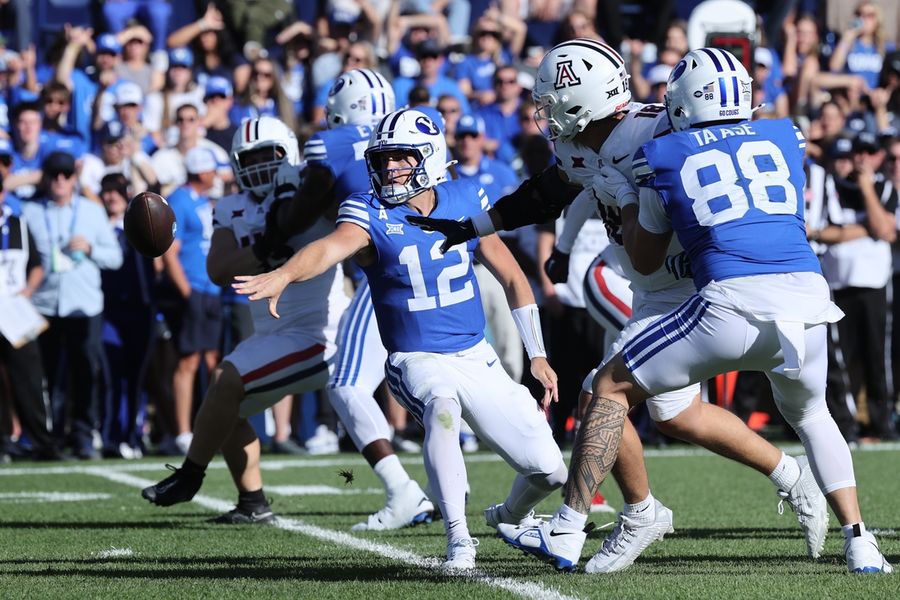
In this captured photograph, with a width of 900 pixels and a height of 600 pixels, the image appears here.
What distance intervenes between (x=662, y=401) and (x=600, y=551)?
711mm

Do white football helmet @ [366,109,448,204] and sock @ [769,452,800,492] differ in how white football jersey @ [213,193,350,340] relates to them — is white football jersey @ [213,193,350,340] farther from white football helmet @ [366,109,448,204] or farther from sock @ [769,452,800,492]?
sock @ [769,452,800,492]

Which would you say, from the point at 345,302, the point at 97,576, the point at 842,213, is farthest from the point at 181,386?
the point at 97,576

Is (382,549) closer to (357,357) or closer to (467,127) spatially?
(357,357)

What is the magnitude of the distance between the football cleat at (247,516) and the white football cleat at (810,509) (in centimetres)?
252

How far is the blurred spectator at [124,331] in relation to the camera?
1096cm

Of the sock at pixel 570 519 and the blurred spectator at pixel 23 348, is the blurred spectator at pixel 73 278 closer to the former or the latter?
the blurred spectator at pixel 23 348

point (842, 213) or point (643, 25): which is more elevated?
point (643, 25)

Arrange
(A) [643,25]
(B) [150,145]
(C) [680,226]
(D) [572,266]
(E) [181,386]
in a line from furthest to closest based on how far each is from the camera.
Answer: (A) [643,25] < (B) [150,145] < (E) [181,386] < (D) [572,266] < (C) [680,226]

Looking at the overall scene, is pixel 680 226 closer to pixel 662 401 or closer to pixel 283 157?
pixel 662 401

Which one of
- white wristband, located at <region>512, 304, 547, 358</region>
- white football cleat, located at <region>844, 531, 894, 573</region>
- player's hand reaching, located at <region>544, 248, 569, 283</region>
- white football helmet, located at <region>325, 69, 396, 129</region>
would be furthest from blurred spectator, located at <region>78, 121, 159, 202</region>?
white football cleat, located at <region>844, 531, 894, 573</region>

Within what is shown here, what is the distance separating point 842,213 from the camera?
1041 centimetres

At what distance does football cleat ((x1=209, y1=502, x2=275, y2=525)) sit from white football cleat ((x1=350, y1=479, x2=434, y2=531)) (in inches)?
21.6

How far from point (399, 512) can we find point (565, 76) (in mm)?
2185

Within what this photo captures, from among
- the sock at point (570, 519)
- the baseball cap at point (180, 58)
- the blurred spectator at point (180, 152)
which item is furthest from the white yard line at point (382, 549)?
the baseball cap at point (180, 58)
